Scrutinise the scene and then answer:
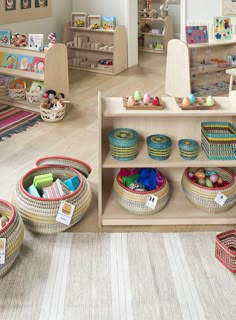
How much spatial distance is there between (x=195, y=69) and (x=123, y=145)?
2796 millimetres

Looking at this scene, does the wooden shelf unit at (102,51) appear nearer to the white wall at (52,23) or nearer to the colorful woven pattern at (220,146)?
the white wall at (52,23)

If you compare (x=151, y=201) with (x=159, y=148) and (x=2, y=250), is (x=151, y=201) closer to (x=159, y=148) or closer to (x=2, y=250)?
(x=159, y=148)

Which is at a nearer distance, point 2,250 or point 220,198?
point 2,250

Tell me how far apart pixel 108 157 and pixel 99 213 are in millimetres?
350

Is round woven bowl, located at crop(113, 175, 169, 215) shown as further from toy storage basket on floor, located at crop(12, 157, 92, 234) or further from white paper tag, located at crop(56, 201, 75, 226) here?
white paper tag, located at crop(56, 201, 75, 226)

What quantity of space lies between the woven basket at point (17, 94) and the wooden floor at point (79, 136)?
54cm

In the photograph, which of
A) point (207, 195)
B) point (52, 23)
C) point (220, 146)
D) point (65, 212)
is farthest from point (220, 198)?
point (52, 23)

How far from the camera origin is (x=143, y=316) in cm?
214

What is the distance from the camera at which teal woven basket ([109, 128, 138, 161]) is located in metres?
2.72

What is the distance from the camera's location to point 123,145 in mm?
2721

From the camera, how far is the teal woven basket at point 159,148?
273 cm

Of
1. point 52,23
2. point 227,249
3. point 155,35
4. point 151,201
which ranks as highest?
point 52,23

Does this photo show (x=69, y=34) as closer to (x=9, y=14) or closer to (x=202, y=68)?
(x=9, y=14)

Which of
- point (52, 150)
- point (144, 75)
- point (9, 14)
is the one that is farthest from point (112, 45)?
point (52, 150)
